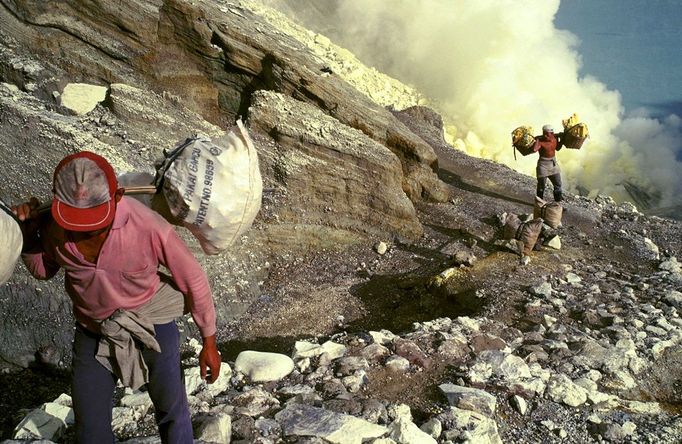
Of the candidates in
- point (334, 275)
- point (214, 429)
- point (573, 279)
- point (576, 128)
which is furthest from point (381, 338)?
point (576, 128)

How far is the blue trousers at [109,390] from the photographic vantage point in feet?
7.57

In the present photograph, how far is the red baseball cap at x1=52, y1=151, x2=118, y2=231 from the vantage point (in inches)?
78.2

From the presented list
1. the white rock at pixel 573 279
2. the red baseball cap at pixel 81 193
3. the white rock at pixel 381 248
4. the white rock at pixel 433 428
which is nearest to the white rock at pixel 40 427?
the red baseball cap at pixel 81 193

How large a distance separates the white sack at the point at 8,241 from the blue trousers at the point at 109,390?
445 millimetres

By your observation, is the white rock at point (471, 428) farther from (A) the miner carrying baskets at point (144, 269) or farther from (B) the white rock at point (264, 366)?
(A) the miner carrying baskets at point (144, 269)

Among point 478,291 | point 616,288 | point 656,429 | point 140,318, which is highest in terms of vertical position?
point 616,288

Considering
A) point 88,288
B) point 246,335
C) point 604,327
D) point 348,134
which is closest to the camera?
point 88,288

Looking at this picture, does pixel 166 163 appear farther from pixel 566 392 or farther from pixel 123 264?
pixel 566 392

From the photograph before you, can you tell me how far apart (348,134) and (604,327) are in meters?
3.80

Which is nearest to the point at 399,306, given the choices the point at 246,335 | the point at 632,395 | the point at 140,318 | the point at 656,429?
the point at 246,335

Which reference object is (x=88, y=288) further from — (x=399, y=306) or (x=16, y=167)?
(x=399, y=306)

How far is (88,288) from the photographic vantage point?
88.4 inches

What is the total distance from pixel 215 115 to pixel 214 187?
208 inches

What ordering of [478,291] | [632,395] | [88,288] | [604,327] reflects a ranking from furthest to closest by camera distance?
[478,291]
[604,327]
[632,395]
[88,288]
